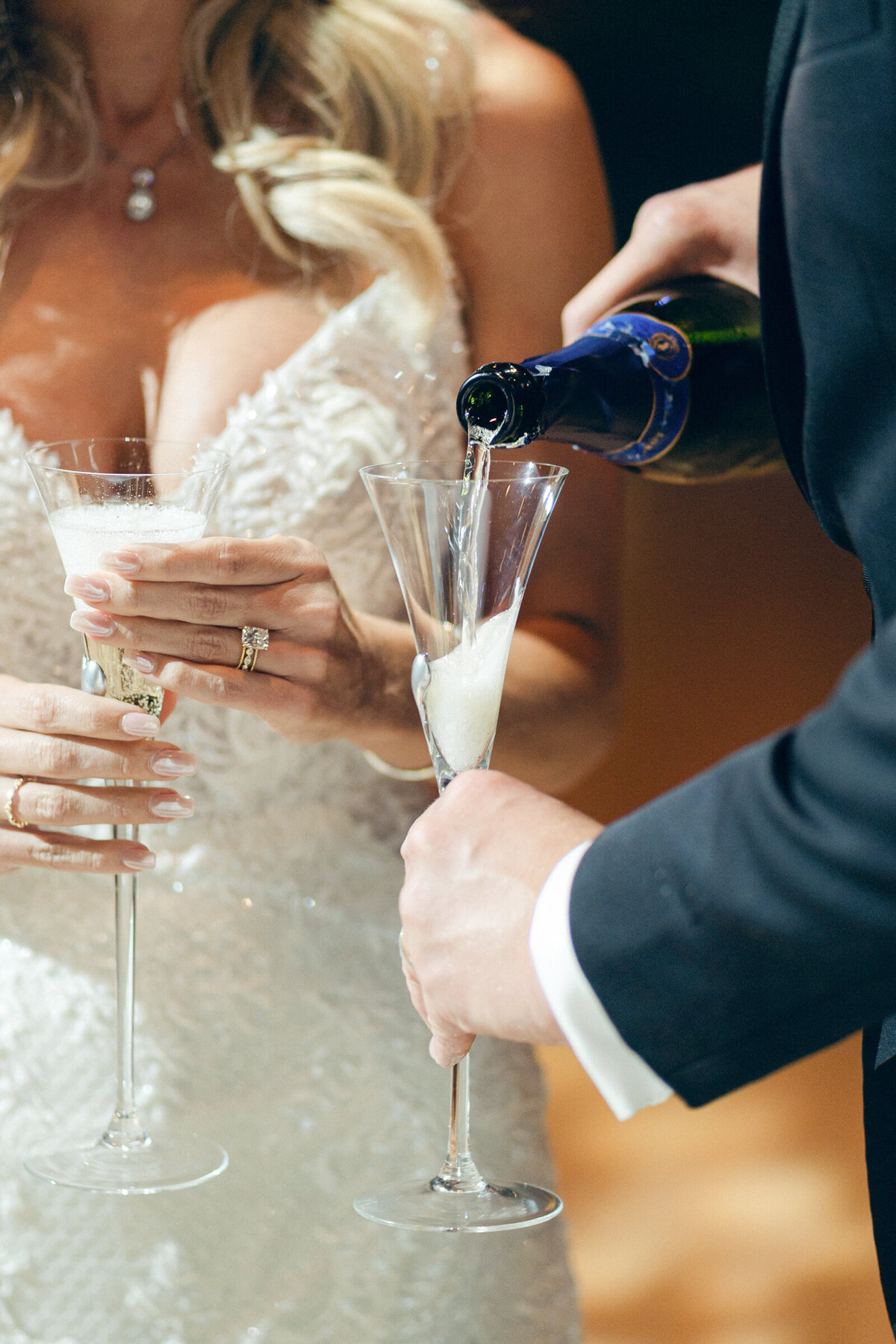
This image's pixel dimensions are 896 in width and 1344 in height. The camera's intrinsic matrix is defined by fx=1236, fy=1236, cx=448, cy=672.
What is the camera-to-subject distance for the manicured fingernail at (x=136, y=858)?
0.84 meters

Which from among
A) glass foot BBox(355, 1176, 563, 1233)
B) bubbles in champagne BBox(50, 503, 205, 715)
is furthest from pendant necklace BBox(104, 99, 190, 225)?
glass foot BBox(355, 1176, 563, 1233)

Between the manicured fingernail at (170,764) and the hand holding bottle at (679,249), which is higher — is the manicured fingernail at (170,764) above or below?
below

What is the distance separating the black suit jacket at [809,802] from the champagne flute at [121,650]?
0.39 metres

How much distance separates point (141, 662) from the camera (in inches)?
32.2

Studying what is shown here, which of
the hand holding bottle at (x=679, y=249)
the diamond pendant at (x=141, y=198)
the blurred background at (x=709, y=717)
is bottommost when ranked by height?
the blurred background at (x=709, y=717)

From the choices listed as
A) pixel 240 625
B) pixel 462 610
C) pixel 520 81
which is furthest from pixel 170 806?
pixel 520 81

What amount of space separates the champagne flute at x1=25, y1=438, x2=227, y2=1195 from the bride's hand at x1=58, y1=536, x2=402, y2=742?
0.02 metres

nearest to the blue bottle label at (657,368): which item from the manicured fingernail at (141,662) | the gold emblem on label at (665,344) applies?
the gold emblem on label at (665,344)

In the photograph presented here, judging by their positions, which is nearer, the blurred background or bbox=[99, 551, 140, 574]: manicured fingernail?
bbox=[99, 551, 140, 574]: manicured fingernail

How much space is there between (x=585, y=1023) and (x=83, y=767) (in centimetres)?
45

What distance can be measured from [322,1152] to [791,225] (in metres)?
0.80

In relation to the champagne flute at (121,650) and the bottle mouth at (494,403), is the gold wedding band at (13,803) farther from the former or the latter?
the bottle mouth at (494,403)

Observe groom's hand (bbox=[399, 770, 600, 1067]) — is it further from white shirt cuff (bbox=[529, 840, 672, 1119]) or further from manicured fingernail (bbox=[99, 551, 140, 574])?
manicured fingernail (bbox=[99, 551, 140, 574])

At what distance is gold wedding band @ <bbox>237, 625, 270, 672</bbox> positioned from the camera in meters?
0.86
